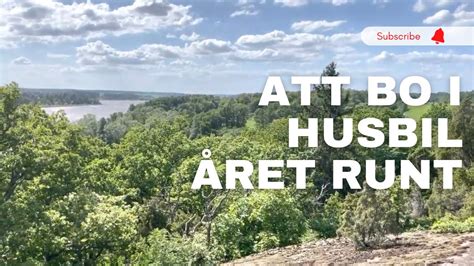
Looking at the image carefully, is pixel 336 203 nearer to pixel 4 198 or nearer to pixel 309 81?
pixel 309 81

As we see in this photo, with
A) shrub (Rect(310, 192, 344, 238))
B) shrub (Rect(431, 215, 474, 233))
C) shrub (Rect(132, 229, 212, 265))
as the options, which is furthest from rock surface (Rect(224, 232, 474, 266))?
shrub (Rect(132, 229, 212, 265))

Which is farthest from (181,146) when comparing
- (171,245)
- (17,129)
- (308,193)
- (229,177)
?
(171,245)

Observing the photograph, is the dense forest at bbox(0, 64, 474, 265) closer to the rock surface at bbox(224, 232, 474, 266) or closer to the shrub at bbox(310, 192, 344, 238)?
the shrub at bbox(310, 192, 344, 238)

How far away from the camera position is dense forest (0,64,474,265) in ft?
53.5

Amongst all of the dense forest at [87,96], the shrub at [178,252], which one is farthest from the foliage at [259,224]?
the dense forest at [87,96]

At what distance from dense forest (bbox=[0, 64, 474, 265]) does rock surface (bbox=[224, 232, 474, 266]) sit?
69cm

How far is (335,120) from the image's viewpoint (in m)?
33.7

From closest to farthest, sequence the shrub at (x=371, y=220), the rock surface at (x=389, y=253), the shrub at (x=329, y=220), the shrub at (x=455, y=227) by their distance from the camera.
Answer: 1. the rock surface at (x=389, y=253)
2. the shrub at (x=371, y=220)
3. the shrub at (x=455, y=227)
4. the shrub at (x=329, y=220)

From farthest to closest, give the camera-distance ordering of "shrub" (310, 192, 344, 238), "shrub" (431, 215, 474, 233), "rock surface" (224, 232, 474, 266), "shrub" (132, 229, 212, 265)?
"shrub" (310, 192, 344, 238) → "shrub" (431, 215, 474, 233) → "rock surface" (224, 232, 474, 266) → "shrub" (132, 229, 212, 265)

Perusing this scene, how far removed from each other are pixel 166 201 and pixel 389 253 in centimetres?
1302

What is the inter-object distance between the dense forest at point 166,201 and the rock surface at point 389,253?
2.28ft

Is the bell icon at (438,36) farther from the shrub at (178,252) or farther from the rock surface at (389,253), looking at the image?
the shrub at (178,252)

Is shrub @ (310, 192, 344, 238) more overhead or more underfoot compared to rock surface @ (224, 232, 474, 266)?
more underfoot

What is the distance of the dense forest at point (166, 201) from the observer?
16297 millimetres
